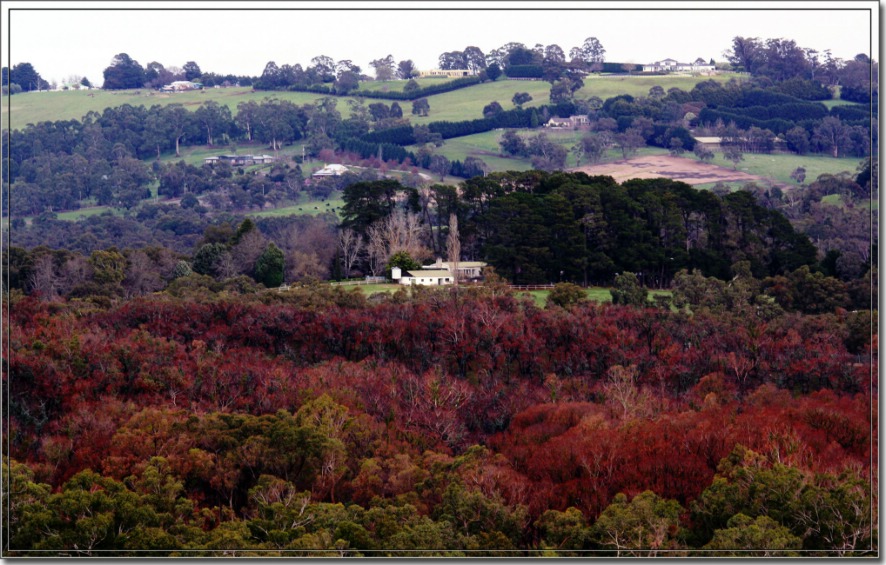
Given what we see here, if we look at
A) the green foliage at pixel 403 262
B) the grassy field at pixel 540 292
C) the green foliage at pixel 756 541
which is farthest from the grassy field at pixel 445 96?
the green foliage at pixel 756 541

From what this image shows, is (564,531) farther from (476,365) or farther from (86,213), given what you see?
(86,213)

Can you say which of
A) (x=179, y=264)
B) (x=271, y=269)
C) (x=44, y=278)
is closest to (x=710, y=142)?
(x=271, y=269)

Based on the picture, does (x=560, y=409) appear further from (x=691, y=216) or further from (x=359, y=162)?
(x=359, y=162)

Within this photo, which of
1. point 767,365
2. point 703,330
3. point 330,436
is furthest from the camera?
point 703,330

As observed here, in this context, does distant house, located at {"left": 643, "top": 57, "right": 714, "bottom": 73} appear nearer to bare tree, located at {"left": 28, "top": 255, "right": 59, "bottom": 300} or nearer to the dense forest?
the dense forest

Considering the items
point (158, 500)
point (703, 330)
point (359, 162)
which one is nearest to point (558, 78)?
point (359, 162)

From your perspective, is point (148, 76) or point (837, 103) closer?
point (837, 103)

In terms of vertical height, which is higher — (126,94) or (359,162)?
(126,94)
